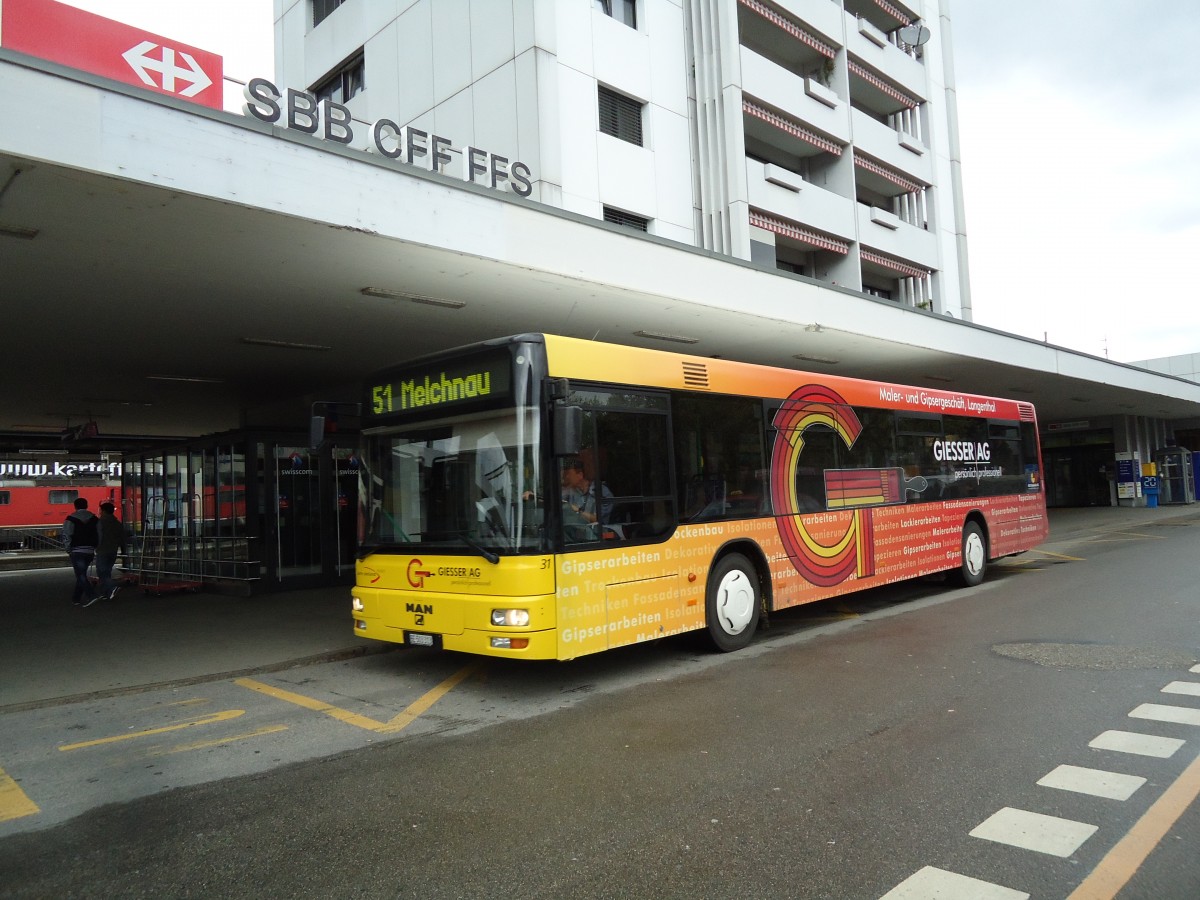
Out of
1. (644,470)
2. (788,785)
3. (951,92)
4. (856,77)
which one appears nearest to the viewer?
(788,785)

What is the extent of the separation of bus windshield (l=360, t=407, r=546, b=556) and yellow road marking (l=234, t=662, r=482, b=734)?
130 cm

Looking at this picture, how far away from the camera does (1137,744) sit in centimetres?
497

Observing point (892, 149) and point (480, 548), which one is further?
point (892, 149)

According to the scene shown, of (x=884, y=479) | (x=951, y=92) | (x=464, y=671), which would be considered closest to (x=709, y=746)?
(x=464, y=671)

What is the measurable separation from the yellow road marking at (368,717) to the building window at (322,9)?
2125 centimetres

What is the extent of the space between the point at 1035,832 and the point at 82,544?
602 inches

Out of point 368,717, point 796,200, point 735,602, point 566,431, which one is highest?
point 796,200

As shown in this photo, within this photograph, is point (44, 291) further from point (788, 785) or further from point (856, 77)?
point (856, 77)

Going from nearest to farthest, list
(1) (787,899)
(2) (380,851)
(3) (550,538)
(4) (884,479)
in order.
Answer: (1) (787,899) < (2) (380,851) < (3) (550,538) < (4) (884,479)

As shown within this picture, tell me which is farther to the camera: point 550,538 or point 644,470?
point 644,470

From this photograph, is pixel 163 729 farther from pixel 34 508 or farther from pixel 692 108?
pixel 34 508

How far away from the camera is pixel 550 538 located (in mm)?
6512

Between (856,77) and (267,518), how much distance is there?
2426 centimetres

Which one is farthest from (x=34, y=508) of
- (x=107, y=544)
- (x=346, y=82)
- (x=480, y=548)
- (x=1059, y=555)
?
(x=1059, y=555)
